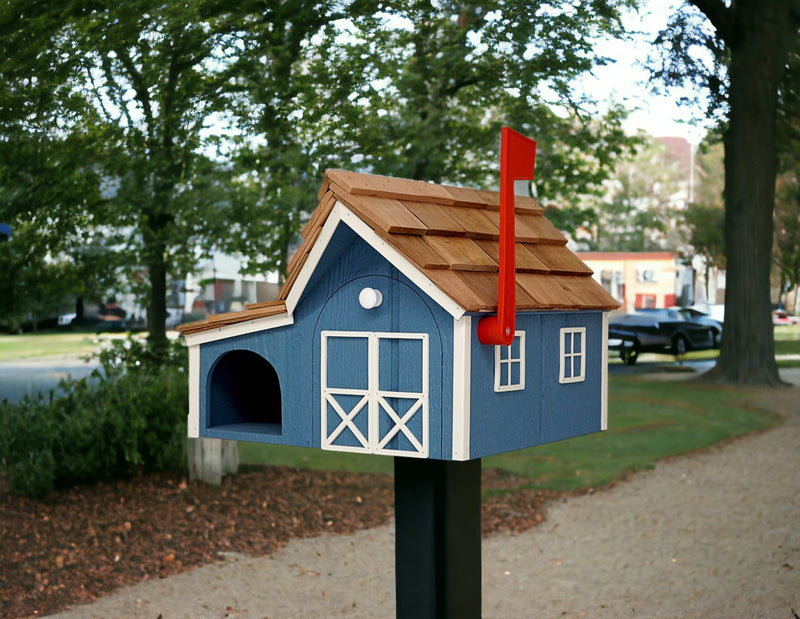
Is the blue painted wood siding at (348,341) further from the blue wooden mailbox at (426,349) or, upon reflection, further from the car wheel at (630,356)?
the car wheel at (630,356)

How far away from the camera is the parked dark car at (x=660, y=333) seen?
60.2ft

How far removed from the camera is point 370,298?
283 centimetres

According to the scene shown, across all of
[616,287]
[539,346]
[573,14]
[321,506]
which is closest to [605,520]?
[321,506]

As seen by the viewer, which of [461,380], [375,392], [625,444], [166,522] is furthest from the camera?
[625,444]

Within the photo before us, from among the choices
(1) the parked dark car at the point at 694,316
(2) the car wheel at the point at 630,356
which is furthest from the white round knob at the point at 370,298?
(1) the parked dark car at the point at 694,316

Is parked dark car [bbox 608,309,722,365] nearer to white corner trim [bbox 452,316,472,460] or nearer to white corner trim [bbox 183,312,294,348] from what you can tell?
white corner trim [bbox 183,312,294,348]

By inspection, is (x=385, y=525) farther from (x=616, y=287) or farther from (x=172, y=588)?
(x=616, y=287)

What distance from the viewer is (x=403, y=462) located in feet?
10.5

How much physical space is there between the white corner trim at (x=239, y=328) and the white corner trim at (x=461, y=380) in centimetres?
61

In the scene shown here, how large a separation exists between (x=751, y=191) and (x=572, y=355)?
1102 cm

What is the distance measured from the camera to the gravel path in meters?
5.97

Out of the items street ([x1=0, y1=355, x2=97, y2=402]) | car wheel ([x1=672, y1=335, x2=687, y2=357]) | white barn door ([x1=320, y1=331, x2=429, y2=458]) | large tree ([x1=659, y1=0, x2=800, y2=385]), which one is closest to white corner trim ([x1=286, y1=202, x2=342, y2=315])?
white barn door ([x1=320, y1=331, x2=429, y2=458])

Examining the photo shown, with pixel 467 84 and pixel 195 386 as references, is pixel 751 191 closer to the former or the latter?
pixel 467 84

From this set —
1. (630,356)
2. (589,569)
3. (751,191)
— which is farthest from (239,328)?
(630,356)
